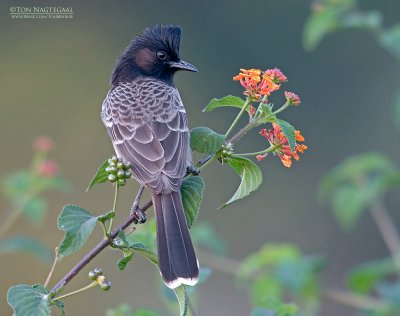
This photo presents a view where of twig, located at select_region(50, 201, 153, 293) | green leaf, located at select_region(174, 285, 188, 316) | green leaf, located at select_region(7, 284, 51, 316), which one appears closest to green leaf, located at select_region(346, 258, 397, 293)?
green leaf, located at select_region(174, 285, 188, 316)

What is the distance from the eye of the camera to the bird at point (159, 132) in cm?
337

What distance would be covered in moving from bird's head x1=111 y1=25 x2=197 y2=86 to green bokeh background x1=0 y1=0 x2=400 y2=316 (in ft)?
15.4

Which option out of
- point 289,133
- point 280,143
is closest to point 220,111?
point 280,143

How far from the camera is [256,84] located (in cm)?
327

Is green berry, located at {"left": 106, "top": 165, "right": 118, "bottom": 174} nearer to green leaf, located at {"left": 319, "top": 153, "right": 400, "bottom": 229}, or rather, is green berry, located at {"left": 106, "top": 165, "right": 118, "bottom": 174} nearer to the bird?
the bird

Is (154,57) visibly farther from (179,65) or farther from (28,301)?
(28,301)

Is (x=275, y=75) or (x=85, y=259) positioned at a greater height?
(x=275, y=75)

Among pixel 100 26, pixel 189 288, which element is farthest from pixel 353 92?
pixel 189 288

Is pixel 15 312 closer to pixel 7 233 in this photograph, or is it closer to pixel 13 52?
pixel 7 233

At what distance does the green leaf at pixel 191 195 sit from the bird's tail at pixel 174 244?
4.2 inches

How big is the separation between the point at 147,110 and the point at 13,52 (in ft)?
24.8

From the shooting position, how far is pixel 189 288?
11.4 feet

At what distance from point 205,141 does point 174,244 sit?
40 centimetres

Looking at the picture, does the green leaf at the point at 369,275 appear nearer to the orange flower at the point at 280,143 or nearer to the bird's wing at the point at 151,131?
the bird's wing at the point at 151,131
